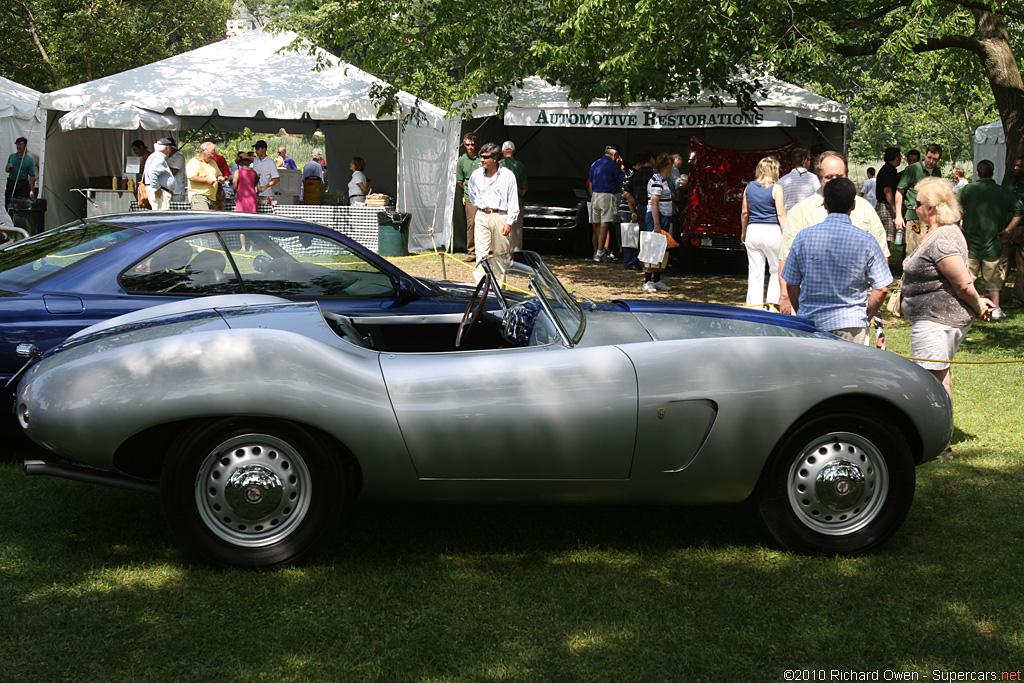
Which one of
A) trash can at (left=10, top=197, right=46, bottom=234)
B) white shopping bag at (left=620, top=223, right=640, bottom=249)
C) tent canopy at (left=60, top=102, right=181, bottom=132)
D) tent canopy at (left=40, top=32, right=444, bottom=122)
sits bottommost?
white shopping bag at (left=620, top=223, right=640, bottom=249)

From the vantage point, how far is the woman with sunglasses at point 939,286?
527 centimetres

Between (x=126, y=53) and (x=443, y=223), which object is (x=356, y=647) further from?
(x=126, y=53)

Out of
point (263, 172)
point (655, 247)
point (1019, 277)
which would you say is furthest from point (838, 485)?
point (263, 172)

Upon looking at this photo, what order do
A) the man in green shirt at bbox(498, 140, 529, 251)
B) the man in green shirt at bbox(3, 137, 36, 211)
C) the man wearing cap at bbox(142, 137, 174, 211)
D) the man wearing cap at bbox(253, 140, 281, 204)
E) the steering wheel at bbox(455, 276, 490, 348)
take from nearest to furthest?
the steering wheel at bbox(455, 276, 490, 348) → the man wearing cap at bbox(142, 137, 174, 211) → the man in green shirt at bbox(498, 140, 529, 251) → the man wearing cap at bbox(253, 140, 281, 204) → the man in green shirt at bbox(3, 137, 36, 211)

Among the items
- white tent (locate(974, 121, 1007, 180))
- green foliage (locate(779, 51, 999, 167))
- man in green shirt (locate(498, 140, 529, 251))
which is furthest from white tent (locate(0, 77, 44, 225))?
white tent (locate(974, 121, 1007, 180))

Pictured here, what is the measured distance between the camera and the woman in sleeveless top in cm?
927

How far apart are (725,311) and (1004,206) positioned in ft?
22.9

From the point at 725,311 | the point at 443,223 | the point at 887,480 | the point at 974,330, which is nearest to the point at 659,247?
the point at 974,330

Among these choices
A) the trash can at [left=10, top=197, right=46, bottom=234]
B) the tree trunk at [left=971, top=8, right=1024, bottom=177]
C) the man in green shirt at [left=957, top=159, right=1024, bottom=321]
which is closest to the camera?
the man in green shirt at [left=957, top=159, right=1024, bottom=321]

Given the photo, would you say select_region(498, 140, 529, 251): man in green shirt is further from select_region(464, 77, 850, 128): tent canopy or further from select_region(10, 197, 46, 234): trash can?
select_region(10, 197, 46, 234): trash can

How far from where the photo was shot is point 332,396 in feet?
12.2

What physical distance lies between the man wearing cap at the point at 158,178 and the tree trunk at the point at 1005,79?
1148 cm

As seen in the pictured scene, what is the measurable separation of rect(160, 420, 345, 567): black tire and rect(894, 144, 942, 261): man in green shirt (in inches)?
450

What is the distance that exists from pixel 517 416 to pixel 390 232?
1258 centimetres
